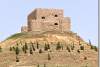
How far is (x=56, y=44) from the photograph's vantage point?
1542 inches

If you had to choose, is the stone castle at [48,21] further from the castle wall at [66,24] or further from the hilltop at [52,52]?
the hilltop at [52,52]

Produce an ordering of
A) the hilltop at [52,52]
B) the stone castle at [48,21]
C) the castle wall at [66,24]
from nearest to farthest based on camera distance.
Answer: the hilltop at [52,52]
the stone castle at [48,21]
the castle wall at [66,24]

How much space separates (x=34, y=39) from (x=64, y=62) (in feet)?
30.1

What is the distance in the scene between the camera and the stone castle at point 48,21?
4388 cm

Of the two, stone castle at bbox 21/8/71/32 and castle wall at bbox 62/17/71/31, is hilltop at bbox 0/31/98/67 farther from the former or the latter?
castle wall at bbox 62/17/71/31

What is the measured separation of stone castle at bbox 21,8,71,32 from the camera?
4388 centimetres

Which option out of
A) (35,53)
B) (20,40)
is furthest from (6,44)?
(35,53)

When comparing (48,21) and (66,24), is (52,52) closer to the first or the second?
(48,21)

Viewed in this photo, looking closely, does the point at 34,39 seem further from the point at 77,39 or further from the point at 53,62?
the point at 53,62

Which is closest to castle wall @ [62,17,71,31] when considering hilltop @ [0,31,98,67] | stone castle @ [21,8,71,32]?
stone castle @ [21,8,71,32]

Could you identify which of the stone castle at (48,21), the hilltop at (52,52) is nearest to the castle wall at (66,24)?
the stone castle at (48,21)

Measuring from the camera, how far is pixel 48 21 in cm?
4403

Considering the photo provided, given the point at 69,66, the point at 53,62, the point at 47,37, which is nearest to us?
the point at 69,66

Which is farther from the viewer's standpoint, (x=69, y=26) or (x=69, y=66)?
(x=69, y=26)
